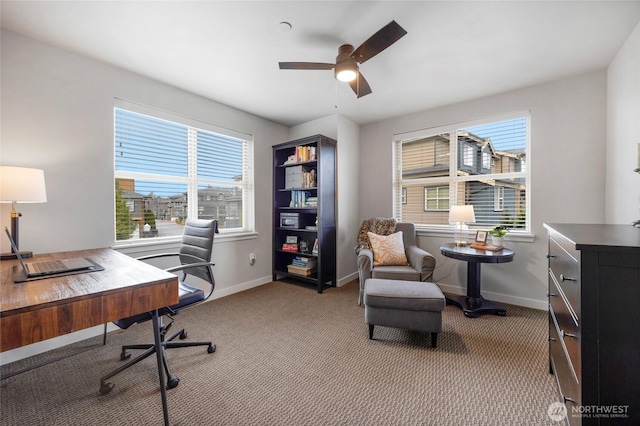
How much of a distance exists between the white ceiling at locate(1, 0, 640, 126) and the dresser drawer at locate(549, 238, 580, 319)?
1.65 meters

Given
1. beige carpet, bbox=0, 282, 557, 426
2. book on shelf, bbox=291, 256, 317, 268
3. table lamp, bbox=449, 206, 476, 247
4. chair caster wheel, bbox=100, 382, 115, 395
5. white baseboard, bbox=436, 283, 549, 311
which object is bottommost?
beige carpet, bbox=0, 282, 557, 426

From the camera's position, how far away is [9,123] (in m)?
1.95

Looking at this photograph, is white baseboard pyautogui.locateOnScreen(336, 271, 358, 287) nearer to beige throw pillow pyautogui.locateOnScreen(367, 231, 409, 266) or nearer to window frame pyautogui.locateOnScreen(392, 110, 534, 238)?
beige throw pillow pyautogui.locateOnScreen(367, 231, 409, 266)

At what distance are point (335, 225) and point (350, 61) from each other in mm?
2229

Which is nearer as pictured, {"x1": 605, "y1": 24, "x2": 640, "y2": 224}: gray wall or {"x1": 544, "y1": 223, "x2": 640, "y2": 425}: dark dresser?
{"x1": 544, "y1": 223, "x2": 640, "y2": 425}: dark dresser

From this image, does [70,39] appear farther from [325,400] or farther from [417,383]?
[417,383]

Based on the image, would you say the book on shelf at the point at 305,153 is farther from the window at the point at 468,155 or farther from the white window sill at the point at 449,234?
the window at the point at 468,155

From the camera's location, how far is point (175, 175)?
298 centimetres

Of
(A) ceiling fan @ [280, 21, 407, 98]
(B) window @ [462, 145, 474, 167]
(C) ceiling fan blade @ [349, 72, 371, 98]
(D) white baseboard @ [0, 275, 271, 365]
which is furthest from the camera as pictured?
(B) window @ [462, 145, 474, 167]

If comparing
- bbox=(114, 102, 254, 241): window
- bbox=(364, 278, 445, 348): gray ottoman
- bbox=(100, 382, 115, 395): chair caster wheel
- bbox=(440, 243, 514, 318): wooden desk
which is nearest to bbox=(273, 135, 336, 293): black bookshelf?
bbox=(114, 102, 254, 241): window

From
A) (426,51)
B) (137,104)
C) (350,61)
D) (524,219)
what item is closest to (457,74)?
(426,51)

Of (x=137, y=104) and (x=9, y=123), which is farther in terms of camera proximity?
(x=137, y=104)

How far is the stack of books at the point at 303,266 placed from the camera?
12.1 feet

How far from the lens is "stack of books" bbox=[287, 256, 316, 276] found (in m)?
3.69
